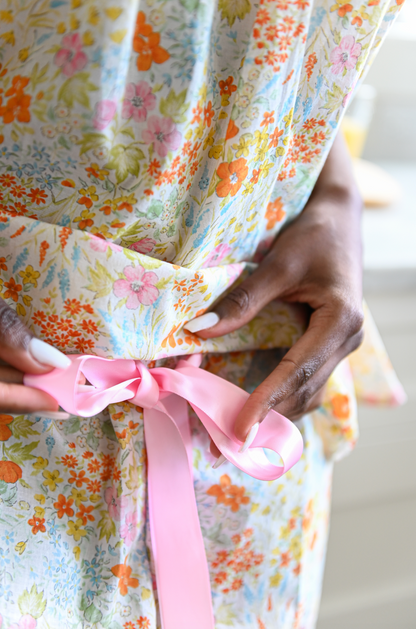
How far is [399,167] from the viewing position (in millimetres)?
1533

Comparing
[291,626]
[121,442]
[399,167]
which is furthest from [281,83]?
[399,167]

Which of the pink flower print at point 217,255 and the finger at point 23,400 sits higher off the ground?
the pink flower print at point 217,255

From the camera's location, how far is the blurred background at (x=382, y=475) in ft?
3.28

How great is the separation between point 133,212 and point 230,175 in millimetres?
79

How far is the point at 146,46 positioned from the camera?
1.03 ft

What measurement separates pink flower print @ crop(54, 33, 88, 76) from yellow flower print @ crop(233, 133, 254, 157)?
12 cm

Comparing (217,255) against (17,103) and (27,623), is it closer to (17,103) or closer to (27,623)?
(17,103)

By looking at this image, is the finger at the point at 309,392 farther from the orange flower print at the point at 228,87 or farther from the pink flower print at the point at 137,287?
the orange flower print at the point at 228,87

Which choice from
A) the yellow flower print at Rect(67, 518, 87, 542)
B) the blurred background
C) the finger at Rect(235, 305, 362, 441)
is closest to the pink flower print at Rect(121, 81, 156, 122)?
the finger at Rect(235, 305, 362, 441)

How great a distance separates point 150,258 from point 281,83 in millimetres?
163

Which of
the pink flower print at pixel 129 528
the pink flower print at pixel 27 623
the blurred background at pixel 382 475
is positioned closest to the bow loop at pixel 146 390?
the pink flower print at pixel 129 528

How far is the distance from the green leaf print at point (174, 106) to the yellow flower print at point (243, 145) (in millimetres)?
52

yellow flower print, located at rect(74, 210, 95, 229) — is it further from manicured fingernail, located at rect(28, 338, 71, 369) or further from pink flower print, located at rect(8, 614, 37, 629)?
pink flower print, located at rect(8, 614, 37, 629)

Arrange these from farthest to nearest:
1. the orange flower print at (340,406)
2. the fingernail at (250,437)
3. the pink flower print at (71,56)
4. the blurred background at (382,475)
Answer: the blurred background at (382,475) → the orange flower print at (340,406) → the fingernail at (250,437) → the pink flower print at (71,56)
